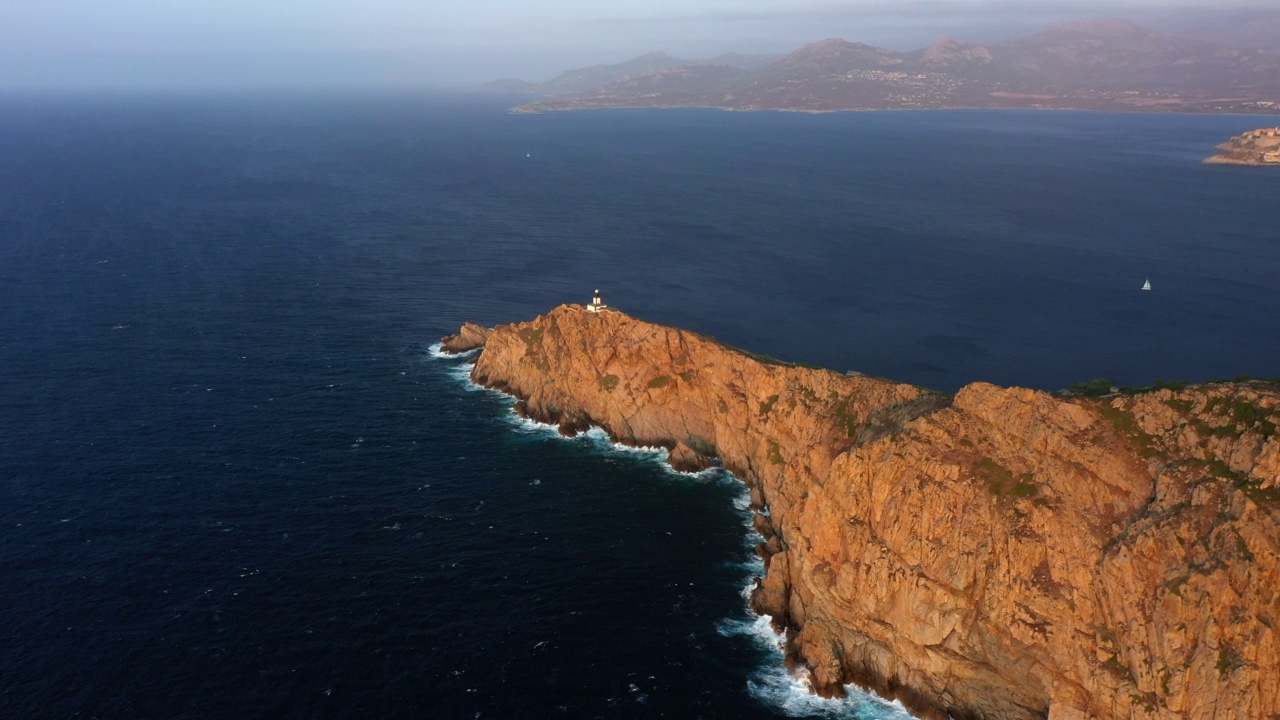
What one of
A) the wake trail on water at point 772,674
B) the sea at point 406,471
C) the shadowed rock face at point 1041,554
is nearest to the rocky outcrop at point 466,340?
the sea at point 406,471

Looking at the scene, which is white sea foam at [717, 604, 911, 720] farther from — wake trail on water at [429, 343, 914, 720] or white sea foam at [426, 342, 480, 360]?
white sea foam at [426, 342, 480, 360]

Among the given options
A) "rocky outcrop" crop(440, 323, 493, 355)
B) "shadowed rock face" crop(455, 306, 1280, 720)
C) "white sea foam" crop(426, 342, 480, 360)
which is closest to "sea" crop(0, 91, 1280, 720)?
"white sea foam" crop(426, 342, 480, 360)

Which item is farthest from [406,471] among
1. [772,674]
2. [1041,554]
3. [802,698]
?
[1041,554]

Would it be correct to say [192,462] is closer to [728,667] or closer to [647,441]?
[647,441]

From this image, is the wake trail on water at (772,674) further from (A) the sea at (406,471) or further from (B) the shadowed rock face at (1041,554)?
(B) the shadowed rock face at (1041,554)

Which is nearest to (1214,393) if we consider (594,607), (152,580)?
(594,607)

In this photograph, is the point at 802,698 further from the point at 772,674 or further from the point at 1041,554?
the point at 1041,554
